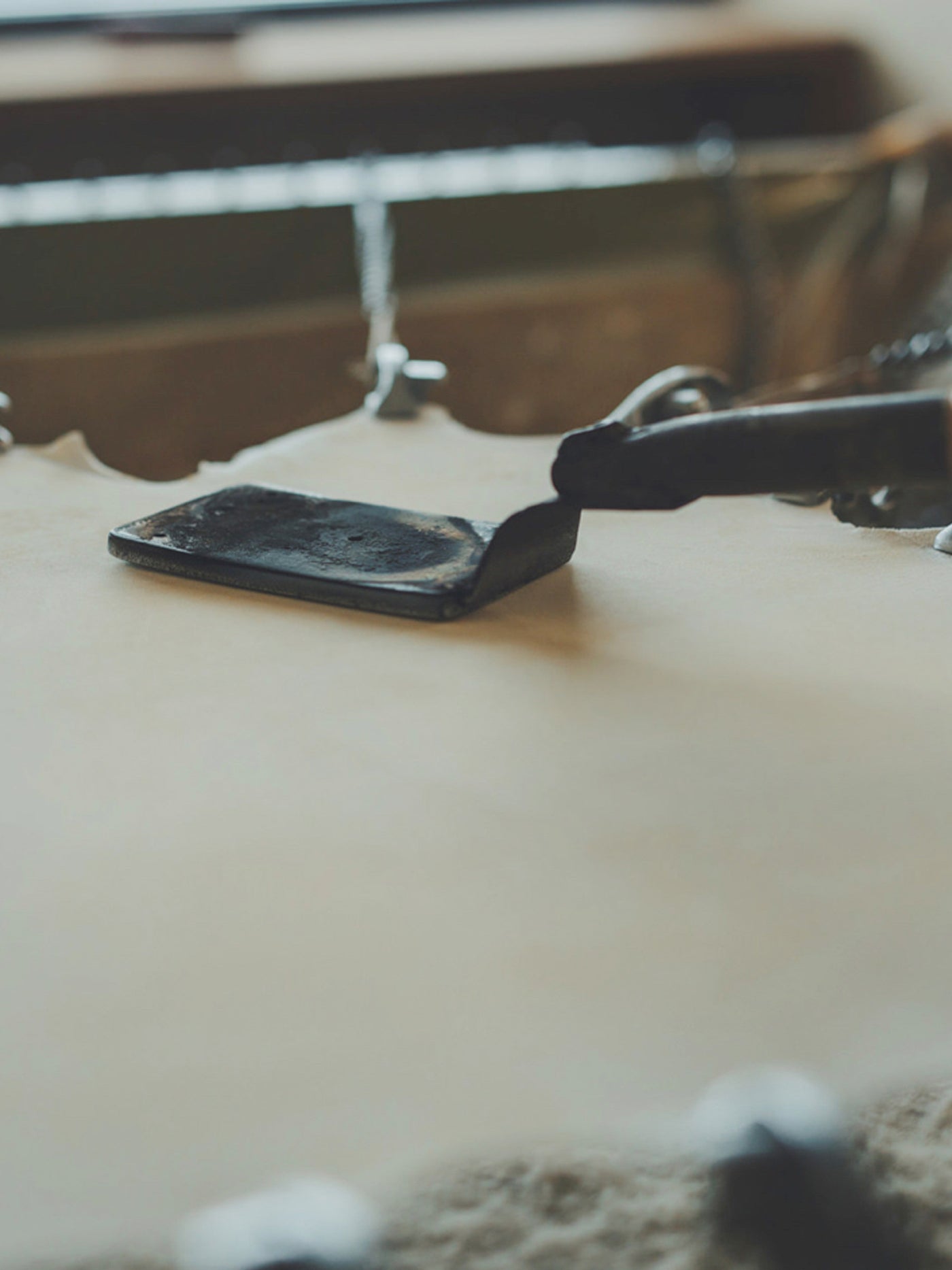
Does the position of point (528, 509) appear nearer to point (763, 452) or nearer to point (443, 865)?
point (763, 452)

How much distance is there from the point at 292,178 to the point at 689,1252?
6.56 ft

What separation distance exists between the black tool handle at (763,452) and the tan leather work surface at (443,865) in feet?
0.23

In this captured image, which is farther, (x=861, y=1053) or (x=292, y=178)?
(x=292, y=178)

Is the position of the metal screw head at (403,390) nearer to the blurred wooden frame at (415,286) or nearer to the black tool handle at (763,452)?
the black tool handle at (763,452)

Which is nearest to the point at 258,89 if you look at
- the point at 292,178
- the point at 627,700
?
the point at 292,178

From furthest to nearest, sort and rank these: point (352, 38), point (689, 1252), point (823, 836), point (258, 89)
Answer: point (352, 38), point (258, 89), point (823, 836), point (689, 1252)

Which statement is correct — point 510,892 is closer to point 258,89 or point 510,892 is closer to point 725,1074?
point 725,1074

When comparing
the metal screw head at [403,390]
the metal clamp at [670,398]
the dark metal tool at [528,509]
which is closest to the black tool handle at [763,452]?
the dark metal tool at [528,509]

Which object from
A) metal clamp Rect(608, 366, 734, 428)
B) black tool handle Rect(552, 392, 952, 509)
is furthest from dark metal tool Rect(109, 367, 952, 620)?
metal clamp Rect(608, 366, 734, 428)

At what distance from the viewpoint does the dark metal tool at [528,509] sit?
1.88ft

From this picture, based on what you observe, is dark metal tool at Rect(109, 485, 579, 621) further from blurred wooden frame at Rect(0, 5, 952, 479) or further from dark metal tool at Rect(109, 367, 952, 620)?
blurred wooden frame at Rect(0, 5, 952, 479)

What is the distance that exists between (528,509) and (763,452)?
138mm

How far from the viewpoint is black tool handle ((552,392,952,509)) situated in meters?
0.56

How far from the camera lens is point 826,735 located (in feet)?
1.85
